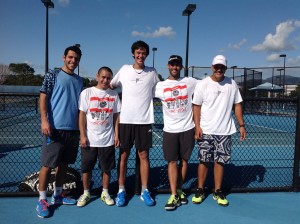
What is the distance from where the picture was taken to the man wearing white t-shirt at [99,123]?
3297 mm

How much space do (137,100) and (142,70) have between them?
39 cm

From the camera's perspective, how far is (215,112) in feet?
11.5

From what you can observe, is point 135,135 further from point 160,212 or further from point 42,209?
point 42,209

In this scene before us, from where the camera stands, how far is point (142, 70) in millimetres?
3451

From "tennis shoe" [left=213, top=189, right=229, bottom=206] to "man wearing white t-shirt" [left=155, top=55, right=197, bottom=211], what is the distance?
22.0 inches

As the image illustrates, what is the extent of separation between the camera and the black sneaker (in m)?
3.41

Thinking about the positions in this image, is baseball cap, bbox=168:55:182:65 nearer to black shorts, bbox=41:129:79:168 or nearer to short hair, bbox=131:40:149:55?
short hair, bbox=131:40:149:55

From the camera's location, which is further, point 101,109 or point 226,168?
point 226,168

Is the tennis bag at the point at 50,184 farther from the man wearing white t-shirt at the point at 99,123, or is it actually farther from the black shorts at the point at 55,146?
the black shorts at the point at 55,146

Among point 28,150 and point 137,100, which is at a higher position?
point 137,100

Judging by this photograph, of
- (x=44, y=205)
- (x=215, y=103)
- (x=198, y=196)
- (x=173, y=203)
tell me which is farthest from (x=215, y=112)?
(x=44, y=205)

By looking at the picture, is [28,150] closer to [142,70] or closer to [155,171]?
[155,171]

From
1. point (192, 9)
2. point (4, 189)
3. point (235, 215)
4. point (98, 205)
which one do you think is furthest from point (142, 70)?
point (192, 9)

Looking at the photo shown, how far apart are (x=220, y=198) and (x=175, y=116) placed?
1276 mm
